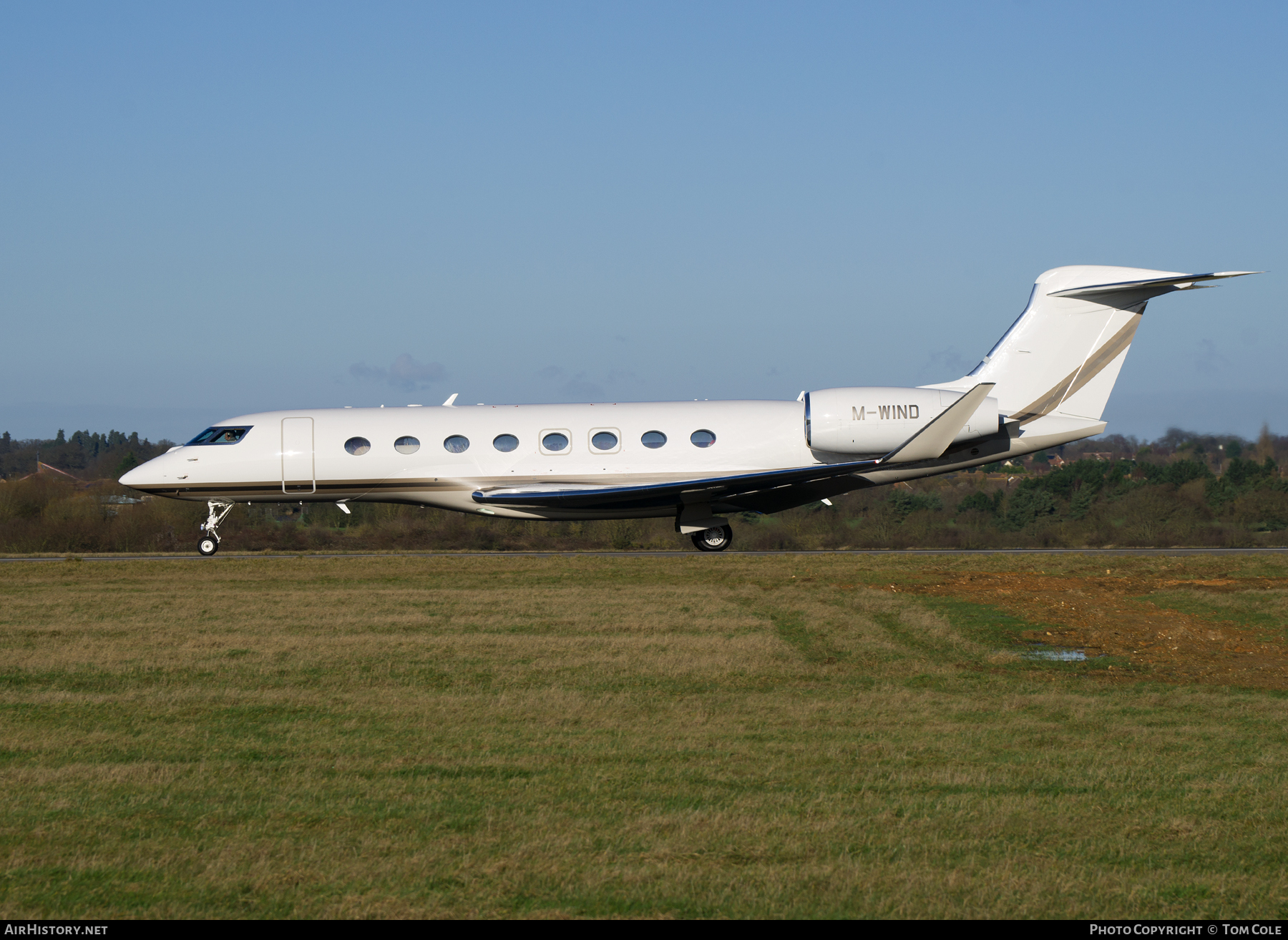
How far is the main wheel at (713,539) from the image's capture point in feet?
85.2

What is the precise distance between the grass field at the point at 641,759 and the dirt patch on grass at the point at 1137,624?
0.34ft

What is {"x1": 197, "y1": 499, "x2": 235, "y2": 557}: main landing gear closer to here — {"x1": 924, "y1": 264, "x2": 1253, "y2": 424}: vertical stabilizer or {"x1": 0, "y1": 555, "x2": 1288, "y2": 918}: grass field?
{"x1": 0, "y1": 555, "x2": 1288, "y2": 918}: grass field

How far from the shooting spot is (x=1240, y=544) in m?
33.6

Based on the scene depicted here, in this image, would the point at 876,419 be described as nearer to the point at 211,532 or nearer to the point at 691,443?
the point at 691,443

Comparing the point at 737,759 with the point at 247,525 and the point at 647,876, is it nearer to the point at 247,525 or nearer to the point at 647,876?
the point at 647,876

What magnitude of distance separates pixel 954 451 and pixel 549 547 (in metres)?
12.4

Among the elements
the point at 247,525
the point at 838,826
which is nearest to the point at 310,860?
the point at 838,826

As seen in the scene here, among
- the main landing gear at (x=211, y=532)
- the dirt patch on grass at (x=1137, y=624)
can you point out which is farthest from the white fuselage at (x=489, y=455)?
the dirt patch on grass at (x=1137, y=624)

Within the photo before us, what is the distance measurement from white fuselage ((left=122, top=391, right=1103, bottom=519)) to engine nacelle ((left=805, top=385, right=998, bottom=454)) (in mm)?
216

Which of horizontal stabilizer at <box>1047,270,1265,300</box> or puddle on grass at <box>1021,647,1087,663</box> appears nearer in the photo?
puddle on grass at <box>1021,647,1087,663</box>

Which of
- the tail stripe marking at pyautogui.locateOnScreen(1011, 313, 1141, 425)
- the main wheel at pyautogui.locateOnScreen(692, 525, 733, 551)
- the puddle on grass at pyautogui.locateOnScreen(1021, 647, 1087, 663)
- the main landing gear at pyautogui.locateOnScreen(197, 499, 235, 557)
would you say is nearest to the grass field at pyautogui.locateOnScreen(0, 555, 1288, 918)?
the puddle on grass at pyautogui.locateOnScreen(1021, 647, 1087, 663)

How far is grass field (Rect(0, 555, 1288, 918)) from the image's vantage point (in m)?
5.62

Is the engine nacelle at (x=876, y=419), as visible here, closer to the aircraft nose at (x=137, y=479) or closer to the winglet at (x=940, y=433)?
the winglet at (x=940, y=433)

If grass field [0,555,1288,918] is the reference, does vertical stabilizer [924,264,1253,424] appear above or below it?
above
